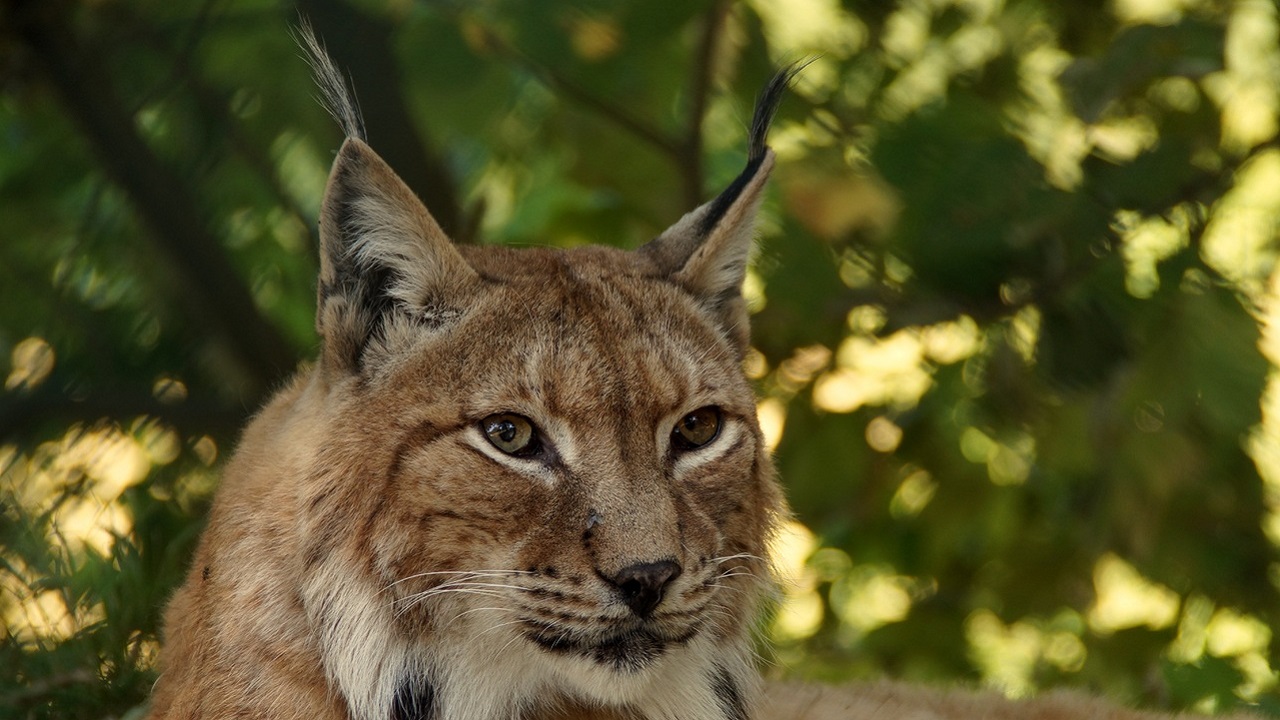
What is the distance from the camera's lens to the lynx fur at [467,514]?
3.53 meters

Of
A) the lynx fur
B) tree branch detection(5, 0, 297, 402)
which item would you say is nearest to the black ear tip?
the lynx fur

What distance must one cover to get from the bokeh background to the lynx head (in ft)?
4.55

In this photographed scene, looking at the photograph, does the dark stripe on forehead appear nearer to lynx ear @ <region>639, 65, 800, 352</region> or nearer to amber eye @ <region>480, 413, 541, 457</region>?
amber eye @ <region>480, 413, 541, 457</region>

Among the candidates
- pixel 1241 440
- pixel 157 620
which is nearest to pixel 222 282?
pixel 157 620

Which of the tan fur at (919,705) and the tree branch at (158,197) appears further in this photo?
the tree branch at (158,197)

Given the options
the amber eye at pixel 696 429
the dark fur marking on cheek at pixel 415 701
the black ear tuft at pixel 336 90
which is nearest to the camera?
the dark fur marking on cheek at pixel 415 701

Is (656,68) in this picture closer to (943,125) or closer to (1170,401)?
(943,125)

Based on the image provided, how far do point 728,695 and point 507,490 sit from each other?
94 centimetres

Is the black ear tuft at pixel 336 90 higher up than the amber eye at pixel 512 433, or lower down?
higher up

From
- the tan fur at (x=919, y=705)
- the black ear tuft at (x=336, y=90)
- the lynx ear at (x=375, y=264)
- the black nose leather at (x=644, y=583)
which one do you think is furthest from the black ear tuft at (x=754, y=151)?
the tan fur at (x=919, y=705)

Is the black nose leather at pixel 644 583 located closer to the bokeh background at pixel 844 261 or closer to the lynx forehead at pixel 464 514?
the lynx forehead at pixel 464 514

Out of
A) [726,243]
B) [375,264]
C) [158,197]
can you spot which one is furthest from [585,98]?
[375,264]

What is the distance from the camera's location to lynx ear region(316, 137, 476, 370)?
12.2ft

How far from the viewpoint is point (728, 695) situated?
4.05 m
